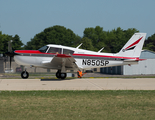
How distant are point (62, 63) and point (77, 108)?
9131 millimetres

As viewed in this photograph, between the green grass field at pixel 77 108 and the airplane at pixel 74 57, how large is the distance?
320 inches

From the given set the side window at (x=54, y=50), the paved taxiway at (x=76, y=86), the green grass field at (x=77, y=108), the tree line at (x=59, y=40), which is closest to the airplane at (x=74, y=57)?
the side window at (x=54, y=50)

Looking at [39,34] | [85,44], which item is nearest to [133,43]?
[85,44]

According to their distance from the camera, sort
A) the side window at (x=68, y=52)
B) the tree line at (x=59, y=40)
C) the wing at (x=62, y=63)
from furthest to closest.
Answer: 1. the tree line at (x=59, y=40)
2. the side window at (x=68, y=52)
3. the wing at (x=62, y=63)

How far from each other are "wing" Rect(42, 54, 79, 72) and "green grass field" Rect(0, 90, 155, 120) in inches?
259

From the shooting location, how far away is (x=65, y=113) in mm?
5625

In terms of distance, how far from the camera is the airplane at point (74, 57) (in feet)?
52.2

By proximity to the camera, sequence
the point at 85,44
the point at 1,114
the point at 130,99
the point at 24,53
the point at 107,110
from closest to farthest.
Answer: the point at 1,114 < the point at 107,110 < the point at 130,99 < the point at 24,53 < the point at 85,44

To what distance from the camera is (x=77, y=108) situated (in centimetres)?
619

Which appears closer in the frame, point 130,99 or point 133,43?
point 130,99

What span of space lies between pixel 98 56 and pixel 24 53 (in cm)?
552

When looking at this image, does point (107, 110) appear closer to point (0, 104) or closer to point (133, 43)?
point (0, 104)

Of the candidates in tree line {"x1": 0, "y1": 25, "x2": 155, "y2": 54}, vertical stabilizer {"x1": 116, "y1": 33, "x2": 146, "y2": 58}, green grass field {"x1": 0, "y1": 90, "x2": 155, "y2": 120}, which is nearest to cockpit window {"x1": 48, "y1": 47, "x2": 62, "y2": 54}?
vertical stabilizer {"x1": 116, "y1": 33, "x2": 146, "y2": 58}

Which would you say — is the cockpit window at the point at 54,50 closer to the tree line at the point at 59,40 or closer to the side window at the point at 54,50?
the side window at the point at 54,50
